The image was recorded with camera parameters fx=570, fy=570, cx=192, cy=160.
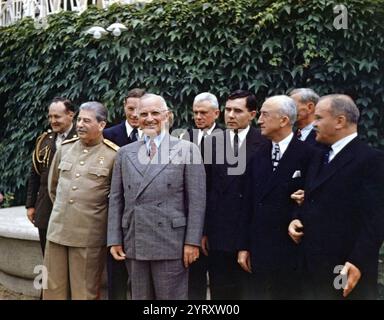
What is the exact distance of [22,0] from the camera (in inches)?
359

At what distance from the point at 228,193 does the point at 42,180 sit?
1.74m

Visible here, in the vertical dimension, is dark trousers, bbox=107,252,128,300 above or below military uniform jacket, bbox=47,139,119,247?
below

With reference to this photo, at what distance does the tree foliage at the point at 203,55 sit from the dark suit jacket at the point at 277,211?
104 inches

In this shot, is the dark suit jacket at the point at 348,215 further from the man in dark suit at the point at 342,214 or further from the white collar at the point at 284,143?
the white collar at the point at 284,143

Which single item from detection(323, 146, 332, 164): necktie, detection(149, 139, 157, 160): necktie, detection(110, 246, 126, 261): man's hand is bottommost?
detection(110, 246, 126, 261): man's hand

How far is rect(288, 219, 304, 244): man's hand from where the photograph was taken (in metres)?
3.55

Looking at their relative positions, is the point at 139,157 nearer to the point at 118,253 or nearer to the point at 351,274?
the point at 118,253

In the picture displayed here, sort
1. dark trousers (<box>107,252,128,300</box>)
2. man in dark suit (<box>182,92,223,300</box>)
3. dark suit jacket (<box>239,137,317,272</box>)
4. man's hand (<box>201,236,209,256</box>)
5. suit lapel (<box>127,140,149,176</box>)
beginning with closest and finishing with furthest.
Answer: dark suit jacket (<box>239,137,317,272</box>) < suit lapel (<box>127,140,149,176</box>) < man's hand (<box>201,236,209,256</box>) < man in dark suit (<box>182,92,223,300</box>) < dark trousers (<box>107,252,128,300</box>)

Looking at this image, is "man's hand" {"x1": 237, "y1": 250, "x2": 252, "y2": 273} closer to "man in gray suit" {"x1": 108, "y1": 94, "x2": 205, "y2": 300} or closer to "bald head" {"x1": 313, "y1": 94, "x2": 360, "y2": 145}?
"man in gray suit" {"x1": 108, "y1": 94, "x2": 205, "y2": 300}

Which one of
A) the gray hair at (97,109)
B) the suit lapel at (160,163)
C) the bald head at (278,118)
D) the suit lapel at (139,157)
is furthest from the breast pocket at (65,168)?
the bald head at (278,118)

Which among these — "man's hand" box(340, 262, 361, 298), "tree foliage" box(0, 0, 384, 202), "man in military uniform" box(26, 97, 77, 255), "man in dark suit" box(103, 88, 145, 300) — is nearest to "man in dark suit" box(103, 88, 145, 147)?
"man in dark suit" box(103, 88, 145, 300)

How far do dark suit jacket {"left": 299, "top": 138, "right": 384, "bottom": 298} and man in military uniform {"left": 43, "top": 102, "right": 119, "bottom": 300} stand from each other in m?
1.52

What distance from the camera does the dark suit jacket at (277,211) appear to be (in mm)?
3674
